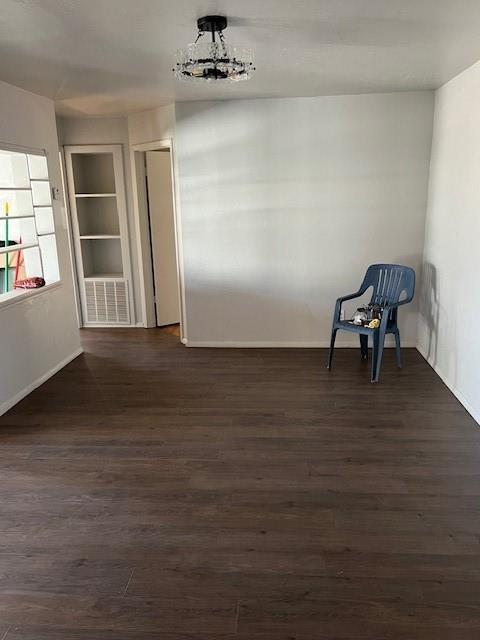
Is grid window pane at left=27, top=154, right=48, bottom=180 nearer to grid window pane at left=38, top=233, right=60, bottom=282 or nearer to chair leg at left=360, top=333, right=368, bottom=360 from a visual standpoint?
grid window pane at left=38, top=233, right=60, bottom=282

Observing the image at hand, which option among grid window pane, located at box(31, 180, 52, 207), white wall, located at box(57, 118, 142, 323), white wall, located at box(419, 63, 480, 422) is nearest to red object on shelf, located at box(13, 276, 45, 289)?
grid window pane, located at box(31, 180, 52, 207)

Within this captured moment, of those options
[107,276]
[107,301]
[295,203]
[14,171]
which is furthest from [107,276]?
[295,203]

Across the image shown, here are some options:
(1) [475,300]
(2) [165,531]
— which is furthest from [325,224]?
(2) [165,531]

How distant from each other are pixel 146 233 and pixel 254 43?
10.6ft

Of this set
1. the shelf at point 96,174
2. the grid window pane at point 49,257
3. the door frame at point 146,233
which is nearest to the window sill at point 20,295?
the grid window pane at point 49,257

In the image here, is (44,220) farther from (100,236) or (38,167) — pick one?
(100,236)

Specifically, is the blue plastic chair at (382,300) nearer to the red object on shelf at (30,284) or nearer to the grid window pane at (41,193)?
the red object on shelf at (30,284)

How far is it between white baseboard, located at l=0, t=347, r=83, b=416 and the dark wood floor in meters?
0.06

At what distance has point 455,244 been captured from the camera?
3.87 meters

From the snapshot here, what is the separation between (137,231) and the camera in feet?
18.8

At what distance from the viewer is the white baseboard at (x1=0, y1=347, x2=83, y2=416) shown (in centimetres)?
370

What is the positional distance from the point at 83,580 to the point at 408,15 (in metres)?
2.97

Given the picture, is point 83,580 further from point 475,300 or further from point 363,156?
point 363,156

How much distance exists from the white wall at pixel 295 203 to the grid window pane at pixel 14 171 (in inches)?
55.2
